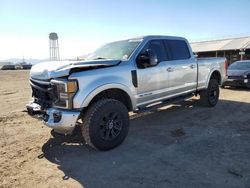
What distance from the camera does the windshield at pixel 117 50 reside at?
6.18 m

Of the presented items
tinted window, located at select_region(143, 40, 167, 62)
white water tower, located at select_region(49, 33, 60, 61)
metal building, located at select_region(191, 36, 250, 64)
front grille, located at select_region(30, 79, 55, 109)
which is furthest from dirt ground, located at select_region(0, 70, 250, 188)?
white water tower, located at select_region(49, 33, 60, 61)

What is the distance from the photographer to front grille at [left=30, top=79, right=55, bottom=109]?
16.5 ft

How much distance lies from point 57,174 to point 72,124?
86 centimetres

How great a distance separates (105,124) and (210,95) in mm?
4820

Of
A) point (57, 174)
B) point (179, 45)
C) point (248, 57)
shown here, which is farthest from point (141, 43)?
point (248, 57)

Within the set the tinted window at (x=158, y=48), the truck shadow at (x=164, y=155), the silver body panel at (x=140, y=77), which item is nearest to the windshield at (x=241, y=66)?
the silver body panel at (x=140, y=77)

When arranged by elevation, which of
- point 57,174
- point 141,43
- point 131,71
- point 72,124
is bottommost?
point 57,174

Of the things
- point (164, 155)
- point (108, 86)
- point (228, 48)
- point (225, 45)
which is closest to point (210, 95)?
point (164, 155)

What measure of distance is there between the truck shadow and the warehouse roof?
3165 centimetres

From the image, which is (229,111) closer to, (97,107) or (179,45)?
(179,45)

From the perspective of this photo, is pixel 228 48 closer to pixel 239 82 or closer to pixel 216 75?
pixel 239 82

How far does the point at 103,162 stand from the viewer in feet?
15.3

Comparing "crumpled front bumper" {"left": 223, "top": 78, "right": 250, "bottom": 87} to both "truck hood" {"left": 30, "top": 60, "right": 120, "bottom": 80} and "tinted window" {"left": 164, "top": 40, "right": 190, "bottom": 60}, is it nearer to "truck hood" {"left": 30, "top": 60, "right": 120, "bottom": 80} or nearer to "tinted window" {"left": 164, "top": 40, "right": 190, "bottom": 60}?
"tinted window" {"left": 164, "top": 40, "right": 190, "bottom": 60}

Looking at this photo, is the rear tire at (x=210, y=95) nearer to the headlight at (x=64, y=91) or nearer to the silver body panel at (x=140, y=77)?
the silver body panel at (x=140, y=77)
